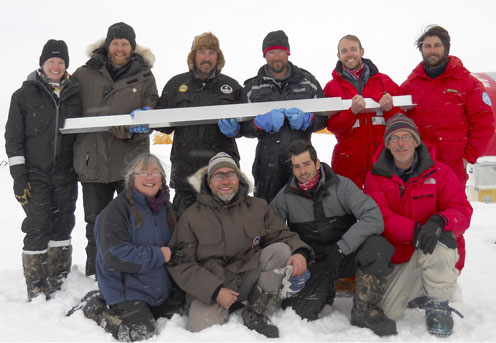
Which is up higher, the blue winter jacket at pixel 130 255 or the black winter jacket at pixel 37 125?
the black winter jacket at pixel 37 125

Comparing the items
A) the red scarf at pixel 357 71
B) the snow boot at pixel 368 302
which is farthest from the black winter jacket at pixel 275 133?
the snow boot at pixel 368 302

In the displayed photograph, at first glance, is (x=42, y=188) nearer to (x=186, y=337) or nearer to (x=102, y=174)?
(x=102, y=174)

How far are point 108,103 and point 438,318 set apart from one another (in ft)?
10.5

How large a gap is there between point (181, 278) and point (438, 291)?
176 cm

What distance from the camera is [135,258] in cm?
294

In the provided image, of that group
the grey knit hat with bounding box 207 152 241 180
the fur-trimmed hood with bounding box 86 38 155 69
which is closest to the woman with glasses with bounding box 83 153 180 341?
the grey knit hat with bounding box 207 152 241 180

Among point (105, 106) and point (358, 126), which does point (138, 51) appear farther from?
point (358, 126)

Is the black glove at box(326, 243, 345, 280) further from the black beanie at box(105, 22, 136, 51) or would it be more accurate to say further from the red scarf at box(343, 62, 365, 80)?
the black beanie at box(105, 22, 136, 51)

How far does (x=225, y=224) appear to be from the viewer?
314 centimetres

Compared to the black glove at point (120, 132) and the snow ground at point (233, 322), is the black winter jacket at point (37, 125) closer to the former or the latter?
the black glove at point (120, 132)

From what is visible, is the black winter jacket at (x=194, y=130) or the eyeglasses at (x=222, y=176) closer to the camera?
the eyeglasses at (x=222, y=176)

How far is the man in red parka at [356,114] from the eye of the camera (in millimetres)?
3859

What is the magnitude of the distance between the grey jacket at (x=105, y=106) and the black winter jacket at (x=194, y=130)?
0.87 ft

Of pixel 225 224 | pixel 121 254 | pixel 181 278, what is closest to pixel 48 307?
pixel 121 254
